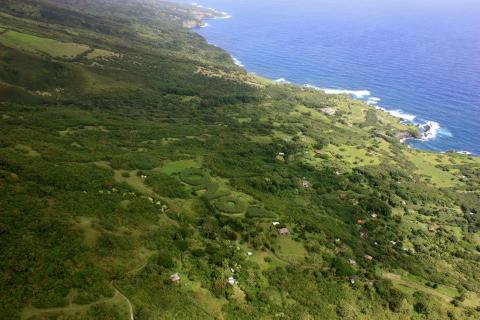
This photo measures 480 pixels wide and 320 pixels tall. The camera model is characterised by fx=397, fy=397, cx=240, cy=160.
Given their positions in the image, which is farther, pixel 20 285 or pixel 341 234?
pixel 341 234

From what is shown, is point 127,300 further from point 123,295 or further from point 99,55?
point 99,55

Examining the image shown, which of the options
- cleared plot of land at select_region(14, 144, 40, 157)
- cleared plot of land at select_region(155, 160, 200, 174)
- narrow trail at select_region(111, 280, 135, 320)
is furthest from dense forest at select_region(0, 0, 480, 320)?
cleared plot of land at select_region(155, 160, 200, 174)

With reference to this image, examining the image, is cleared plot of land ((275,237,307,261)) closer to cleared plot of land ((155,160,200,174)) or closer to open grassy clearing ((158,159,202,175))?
open grassy clearing ((158,159,202,175))

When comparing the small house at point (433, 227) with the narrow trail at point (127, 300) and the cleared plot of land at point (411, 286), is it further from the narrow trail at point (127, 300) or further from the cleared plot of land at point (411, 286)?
the narrow trail at point (127, 300)

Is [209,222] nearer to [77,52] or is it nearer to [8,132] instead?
[8,132]

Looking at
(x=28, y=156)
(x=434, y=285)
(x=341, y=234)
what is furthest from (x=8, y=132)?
(x=434, y=285)

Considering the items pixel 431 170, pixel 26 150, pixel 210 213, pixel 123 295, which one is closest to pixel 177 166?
pixel 210 213

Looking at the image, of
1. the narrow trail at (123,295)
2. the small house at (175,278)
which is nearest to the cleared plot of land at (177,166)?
the narrow trail at (123,295)
